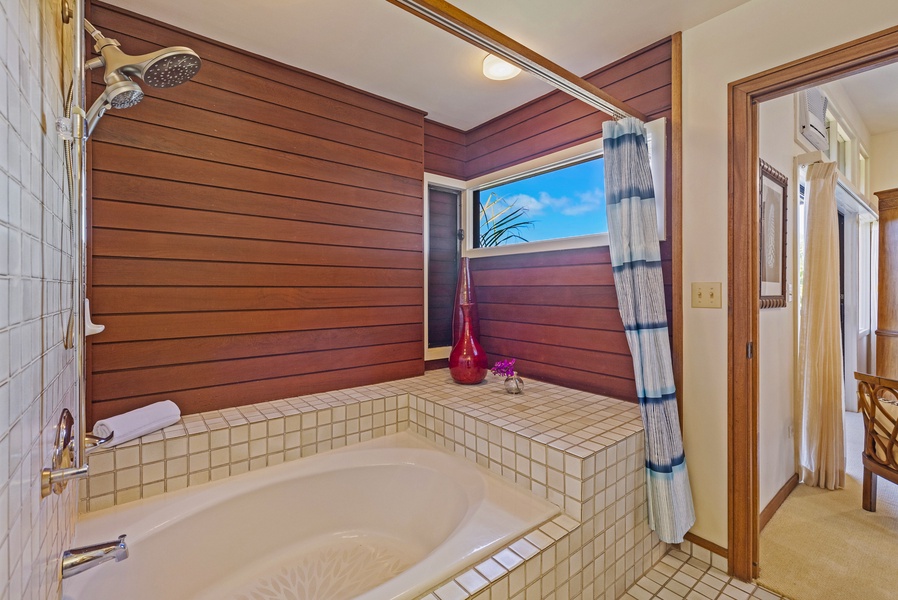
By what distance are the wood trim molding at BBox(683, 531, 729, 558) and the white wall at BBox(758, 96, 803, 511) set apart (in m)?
0.46

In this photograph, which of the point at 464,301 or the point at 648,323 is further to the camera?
the point at 464,301

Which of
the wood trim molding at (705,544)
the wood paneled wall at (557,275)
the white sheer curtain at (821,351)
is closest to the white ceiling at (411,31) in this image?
the wood paneled wall at (557,275)

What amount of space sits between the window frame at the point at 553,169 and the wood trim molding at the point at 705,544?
4.43ft

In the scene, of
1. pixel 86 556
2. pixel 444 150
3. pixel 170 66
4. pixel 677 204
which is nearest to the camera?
pixel 86 556

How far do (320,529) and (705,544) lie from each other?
169 centimetres

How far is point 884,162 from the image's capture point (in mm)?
3734

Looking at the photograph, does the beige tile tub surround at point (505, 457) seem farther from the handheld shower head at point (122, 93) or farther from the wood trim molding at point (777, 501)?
the handheld shower head at point (122, 93)

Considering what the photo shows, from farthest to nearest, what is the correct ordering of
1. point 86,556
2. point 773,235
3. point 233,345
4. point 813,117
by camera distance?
point 813,117 → point 773,235 → point 233,345 → point 86,556

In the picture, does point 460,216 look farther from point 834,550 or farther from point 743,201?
point 834,550

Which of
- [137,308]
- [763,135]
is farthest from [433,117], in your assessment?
[137,308]

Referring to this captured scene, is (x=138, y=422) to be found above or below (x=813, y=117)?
below

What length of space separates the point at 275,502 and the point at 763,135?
288 cm

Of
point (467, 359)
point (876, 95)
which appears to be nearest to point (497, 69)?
point (467, 359)

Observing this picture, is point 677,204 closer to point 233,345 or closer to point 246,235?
point 246,235
